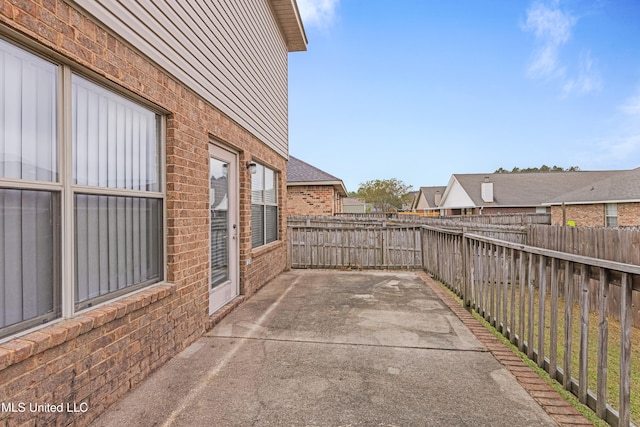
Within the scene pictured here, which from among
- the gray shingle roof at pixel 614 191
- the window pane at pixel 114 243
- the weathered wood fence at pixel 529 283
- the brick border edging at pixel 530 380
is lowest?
the brick border edging at pixel 530 380

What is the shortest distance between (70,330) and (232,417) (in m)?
1.17

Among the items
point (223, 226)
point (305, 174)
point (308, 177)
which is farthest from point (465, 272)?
point (305, 174)

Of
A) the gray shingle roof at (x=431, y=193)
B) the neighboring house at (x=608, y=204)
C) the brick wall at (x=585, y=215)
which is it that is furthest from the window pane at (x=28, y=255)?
the gray shingle roof at (x=431, y=193)

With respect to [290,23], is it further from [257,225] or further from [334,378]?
[334,378]

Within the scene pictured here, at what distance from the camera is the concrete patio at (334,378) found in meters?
2.29

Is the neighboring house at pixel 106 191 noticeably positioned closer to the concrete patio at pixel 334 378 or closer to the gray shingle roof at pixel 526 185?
the concrete patio at pixel 334 378

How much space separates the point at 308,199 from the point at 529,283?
1147cm

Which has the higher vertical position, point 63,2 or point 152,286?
point 63,2

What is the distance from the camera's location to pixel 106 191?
255cm

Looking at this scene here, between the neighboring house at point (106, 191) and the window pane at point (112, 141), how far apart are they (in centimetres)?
1

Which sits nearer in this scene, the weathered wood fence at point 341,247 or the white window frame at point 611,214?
the weathered wood fence at point 341,247

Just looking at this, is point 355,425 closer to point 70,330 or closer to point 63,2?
point 70,330

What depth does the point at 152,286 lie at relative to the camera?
3.12 m

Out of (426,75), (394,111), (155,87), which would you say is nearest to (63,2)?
(155,87)
